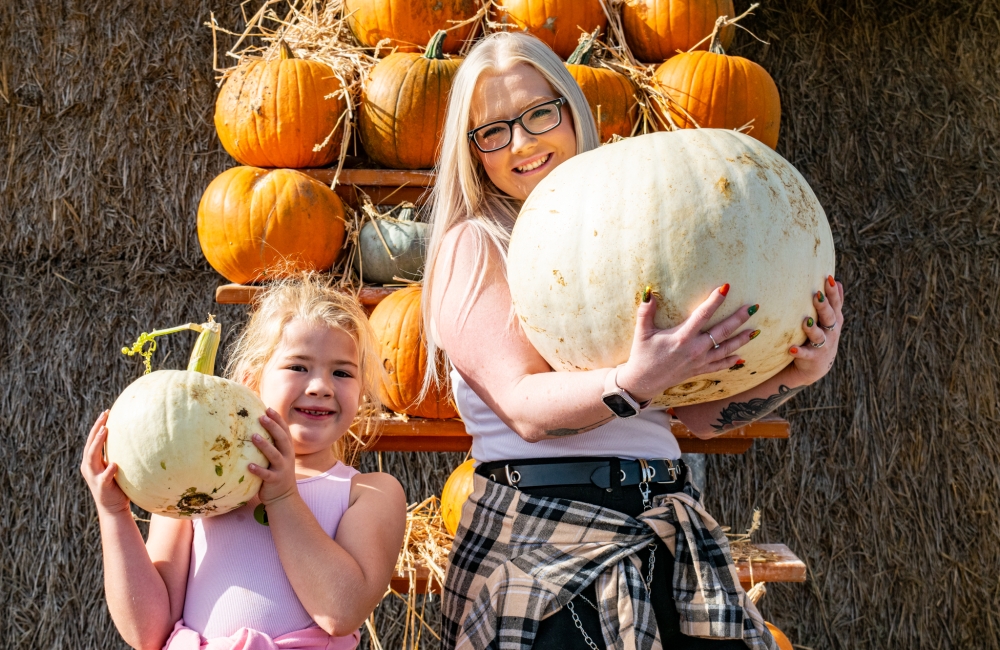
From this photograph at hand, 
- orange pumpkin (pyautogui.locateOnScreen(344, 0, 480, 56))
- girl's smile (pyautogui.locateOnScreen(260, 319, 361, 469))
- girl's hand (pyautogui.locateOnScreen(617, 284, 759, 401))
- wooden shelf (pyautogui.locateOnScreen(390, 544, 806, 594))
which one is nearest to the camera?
girl's hand (pyautogui.locateOnScreen(617, 284, 759, 401))

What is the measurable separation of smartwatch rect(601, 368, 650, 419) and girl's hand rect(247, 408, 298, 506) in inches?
23.4

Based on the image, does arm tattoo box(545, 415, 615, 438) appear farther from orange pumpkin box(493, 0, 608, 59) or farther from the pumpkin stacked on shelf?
orange pumpkin box(493, 0, 608, 59)

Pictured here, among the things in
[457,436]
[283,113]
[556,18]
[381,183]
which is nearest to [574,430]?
[457,436]

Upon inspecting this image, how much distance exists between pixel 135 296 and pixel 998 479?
11.6 ft

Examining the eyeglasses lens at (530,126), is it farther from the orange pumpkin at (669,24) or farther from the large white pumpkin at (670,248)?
the orange pumpkin at (669,24)

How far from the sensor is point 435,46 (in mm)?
2930

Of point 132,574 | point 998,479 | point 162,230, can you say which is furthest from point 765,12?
point 132,574

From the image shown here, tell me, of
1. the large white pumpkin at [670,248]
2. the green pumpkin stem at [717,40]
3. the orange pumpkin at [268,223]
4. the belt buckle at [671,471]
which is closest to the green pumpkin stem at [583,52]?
the green pumpkin stem at [717,40]

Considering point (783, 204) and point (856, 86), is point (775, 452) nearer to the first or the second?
point (856, 86)

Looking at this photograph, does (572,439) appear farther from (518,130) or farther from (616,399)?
(518,130)

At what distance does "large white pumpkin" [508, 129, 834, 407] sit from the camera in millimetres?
1209

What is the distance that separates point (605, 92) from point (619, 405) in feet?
6.14

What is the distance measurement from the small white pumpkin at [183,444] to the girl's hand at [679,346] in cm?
67

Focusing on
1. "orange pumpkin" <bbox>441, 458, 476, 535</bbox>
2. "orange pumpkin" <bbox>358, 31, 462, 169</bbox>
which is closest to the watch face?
"orange pumpkin" <bbox>441, 458, 476, 535</bbox>
